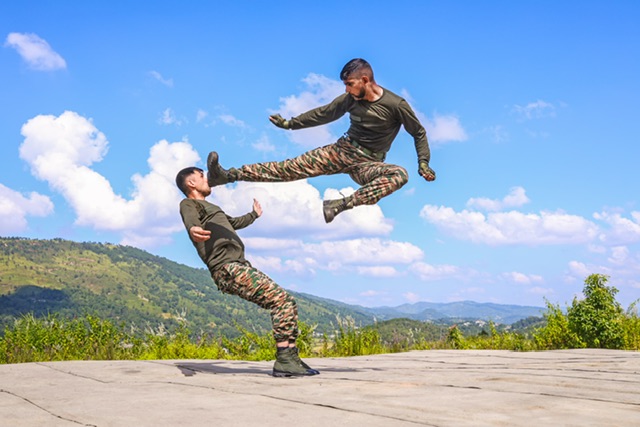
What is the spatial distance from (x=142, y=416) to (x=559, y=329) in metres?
8.87

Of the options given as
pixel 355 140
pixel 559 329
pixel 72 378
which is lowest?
pixel 72 378

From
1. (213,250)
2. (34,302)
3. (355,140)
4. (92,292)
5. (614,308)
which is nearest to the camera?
(213,250)

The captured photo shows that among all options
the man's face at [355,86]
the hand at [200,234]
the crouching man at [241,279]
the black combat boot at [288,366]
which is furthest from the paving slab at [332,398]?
the man's face at [355,86]

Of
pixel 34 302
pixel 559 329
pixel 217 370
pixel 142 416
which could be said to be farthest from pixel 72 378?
pixel 34 302

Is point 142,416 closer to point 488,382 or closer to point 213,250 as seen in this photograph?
point 213,250

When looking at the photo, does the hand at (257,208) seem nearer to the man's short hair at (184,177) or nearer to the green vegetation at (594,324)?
the man's short hair at (184,177)

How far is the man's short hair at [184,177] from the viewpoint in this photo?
6.32 meters

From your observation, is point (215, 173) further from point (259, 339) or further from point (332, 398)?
point (259, 339)

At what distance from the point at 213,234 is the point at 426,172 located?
2.26m

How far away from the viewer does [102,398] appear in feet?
15.2

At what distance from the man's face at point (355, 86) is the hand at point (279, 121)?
90 centimetres

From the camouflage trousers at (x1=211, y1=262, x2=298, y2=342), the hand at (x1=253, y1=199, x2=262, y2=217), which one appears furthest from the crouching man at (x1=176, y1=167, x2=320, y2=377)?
the hand at (x1=253, y1=199, x2=262, y2=217)

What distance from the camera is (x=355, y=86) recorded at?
6.11m

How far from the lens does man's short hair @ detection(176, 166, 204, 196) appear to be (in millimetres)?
6324
